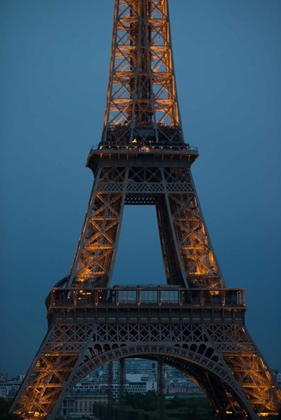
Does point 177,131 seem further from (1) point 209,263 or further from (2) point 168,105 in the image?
(1) point 209,263

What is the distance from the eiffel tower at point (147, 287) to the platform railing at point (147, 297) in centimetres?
7

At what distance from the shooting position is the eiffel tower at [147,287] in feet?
190

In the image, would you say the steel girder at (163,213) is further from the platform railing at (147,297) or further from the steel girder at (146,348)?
the steel girder at (146,348)

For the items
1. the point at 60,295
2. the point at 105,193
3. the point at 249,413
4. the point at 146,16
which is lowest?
the point at 249,413

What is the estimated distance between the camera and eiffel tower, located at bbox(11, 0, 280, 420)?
57.9 metres

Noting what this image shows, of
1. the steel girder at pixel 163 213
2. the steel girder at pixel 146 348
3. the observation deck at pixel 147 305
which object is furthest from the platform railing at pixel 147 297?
the steel girder at pixel 163 213

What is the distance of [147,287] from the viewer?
60656mm

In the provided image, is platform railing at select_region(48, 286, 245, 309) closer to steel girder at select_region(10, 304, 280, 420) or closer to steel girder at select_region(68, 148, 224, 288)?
steel girder at select_region(10, 304, 280, 420)

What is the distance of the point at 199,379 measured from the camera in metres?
67.8

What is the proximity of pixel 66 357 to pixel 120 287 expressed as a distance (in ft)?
18.1

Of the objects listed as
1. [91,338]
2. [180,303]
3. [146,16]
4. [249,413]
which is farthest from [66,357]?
[146,16]

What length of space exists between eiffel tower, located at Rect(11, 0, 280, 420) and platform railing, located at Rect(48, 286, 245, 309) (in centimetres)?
7

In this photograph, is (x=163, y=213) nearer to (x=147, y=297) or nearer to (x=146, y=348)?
(x=147, y=297)

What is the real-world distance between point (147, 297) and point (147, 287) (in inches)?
25.1
